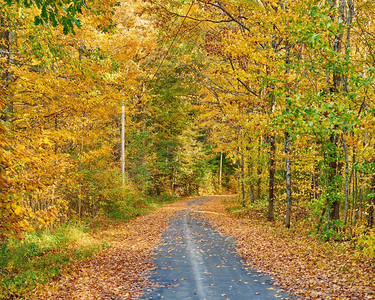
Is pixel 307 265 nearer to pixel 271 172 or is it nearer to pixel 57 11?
pixel 57 11

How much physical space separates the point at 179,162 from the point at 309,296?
30.5m

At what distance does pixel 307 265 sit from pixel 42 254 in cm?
843

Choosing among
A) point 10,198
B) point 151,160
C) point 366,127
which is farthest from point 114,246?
point 151,160

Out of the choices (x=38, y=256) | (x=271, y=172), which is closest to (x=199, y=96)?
(x=271, y=172)

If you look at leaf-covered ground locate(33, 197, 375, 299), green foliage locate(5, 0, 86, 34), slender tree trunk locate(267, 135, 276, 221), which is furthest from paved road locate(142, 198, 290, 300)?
green foliage locate(5, 0, 86, 34)

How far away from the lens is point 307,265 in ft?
29.0

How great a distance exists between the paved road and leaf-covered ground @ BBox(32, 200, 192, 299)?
17.2 inches

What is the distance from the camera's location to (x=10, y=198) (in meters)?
4.84

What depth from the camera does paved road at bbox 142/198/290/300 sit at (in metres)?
7.17

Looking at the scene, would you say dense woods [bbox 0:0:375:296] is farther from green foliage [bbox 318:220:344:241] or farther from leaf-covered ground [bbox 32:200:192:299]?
leaf-covered ground [bbox 32:200:192:299]

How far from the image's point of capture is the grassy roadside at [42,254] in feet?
26.3

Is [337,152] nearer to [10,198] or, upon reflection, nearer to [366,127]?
[366,127]

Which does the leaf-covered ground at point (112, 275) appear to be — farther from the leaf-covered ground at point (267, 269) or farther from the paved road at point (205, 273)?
the paved road at point (205, 273)

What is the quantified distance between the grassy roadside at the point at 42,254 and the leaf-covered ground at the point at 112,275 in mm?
361
